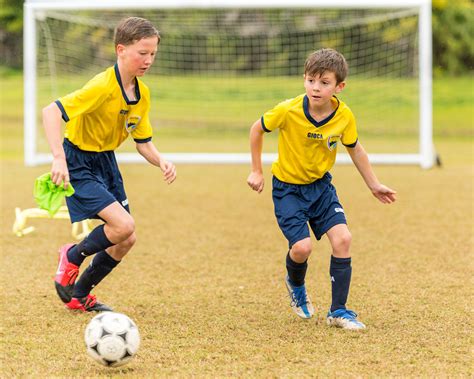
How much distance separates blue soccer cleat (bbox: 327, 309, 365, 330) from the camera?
15.4 ft

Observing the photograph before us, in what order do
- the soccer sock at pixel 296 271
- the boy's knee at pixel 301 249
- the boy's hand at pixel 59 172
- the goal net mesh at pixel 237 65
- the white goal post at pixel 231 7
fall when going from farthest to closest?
the goal net mesh at pixel 237 65 → the white goal post at pixel 231 7 → the soccer sock at pixel 296 271 → the boy's knee at pixel 301 249 → the boy's hand at pixel 59 172

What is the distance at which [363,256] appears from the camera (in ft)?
23.4

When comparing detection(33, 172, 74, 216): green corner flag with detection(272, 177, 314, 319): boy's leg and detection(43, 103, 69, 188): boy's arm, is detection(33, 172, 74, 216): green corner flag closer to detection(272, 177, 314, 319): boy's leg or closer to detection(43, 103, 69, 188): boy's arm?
detection(43, 103, 69, 188): boy's arm

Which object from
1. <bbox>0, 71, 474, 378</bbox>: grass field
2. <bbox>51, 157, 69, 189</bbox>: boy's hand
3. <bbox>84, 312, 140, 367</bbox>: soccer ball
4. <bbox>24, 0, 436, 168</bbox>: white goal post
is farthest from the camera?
<bbox>24, 0, 436, 168</bbox>: white goal post

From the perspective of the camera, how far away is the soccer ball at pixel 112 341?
3.86m

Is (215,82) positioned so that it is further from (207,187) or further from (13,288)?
(13,288)

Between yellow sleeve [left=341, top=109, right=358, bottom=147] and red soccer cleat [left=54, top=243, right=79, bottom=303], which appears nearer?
yellow sleeve [left=341, top=109, right=358, bottom=147]

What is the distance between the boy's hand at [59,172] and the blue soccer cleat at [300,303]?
1.46m

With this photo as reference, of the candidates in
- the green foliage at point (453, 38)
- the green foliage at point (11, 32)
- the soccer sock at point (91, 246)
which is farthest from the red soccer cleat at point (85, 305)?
the green foliage at point (453, 38)

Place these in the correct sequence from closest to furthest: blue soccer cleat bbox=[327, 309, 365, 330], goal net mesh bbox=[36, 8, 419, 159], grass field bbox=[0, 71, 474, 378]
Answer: grass field bbox=[0, 71, 474, 378] < blue soccer cleat bbox=[327, 309, 365, 330] < goal net mesh bbox=[36, 8, 419, 159]

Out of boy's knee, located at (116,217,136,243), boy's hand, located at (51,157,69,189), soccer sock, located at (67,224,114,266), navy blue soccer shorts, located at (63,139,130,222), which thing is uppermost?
boy's hand, located at (51,157,69,189)

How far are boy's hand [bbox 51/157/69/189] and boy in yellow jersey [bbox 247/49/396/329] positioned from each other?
104cm

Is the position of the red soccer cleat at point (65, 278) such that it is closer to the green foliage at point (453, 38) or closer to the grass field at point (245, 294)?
the grass field at point (245, 294)

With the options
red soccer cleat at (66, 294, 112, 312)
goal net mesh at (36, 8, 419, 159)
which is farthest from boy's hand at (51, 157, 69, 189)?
goal net mesh at (36, 8, 419, 159)
